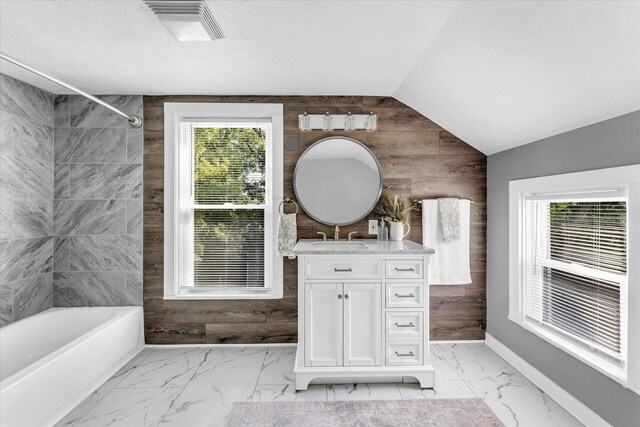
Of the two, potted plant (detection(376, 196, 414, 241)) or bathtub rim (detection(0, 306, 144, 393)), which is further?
potted plant (detection(376, 196, 414, 241))

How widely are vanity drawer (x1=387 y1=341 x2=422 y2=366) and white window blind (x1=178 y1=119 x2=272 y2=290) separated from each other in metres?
1.29

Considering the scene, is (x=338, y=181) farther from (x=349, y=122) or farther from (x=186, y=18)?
(x=186, y=18)

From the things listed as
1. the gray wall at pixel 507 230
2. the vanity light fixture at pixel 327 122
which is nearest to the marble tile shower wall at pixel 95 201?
the vanity light fixture at pixel 327 122

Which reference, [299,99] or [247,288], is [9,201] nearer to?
[247,288]

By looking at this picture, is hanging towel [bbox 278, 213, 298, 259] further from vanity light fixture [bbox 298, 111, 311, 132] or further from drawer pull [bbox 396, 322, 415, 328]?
drawer pull [bbox 396, 322, 415, 328]

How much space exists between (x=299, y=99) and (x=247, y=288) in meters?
1.78

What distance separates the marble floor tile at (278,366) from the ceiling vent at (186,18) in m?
2.29

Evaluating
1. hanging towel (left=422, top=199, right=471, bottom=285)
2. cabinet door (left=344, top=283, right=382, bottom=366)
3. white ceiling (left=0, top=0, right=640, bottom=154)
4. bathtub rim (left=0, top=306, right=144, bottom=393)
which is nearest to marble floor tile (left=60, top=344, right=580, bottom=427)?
cabinet door (left=344, top=283, right=382, bottom=366)

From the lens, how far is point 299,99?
3.16 meters

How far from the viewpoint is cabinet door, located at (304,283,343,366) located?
7.98 feet

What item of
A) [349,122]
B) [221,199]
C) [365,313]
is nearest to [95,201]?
[221,199]

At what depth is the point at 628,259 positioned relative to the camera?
1.76m

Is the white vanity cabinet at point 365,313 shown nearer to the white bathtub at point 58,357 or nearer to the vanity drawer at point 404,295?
the vanity drawer at point 404,295

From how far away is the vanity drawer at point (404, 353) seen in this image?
2436mm
